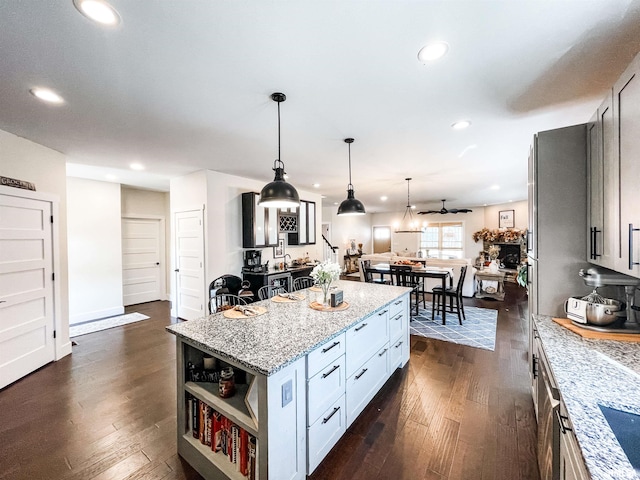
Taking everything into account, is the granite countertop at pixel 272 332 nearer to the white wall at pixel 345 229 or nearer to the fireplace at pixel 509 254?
the white wall at pixel 345 229

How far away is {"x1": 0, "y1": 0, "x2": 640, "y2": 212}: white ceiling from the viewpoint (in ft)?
4.35

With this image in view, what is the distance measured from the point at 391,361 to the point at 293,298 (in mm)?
1244

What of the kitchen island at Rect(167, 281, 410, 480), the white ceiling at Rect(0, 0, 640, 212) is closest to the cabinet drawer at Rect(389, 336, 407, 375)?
the kitchen island at Rect(167, 281, 410, 480)

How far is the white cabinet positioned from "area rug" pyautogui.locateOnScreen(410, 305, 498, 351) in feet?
9.10

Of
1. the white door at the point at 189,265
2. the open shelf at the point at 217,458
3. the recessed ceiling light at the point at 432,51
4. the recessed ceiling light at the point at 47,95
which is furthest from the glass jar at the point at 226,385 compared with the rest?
the white door at the point at 189,265

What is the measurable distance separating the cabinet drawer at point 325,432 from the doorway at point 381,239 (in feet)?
34.7

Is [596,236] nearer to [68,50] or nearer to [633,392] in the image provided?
[633,392]

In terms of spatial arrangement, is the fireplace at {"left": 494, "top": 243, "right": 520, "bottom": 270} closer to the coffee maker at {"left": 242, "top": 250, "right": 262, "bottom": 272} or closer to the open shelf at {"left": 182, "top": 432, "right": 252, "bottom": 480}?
the coffee maker at {"left": 242, "top": 250, "right": 262, "bottom": 272}

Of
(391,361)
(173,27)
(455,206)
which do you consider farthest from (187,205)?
(455,206)

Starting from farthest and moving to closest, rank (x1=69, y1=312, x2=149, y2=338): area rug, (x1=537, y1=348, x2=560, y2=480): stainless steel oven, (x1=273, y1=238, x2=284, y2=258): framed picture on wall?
(x1=273, y1=238, x2=284, y2=258): framed picture on wall → (x1=69, y1=312, x2=149, y2=338): area rug → (x1=537, y1=348, x2=560, y2=480): stainless steel oven

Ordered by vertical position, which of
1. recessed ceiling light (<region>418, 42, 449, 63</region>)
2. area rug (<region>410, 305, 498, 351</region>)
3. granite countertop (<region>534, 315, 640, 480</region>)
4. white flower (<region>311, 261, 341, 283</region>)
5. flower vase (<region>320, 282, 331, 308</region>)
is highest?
recessed ceiling light (<region>418, 42, 449, 63</region>)

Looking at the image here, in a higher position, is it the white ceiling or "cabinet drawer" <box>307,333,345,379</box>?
the white ceiling

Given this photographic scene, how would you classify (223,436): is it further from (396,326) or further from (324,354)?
(396,326)

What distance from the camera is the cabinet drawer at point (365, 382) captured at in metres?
2.12
